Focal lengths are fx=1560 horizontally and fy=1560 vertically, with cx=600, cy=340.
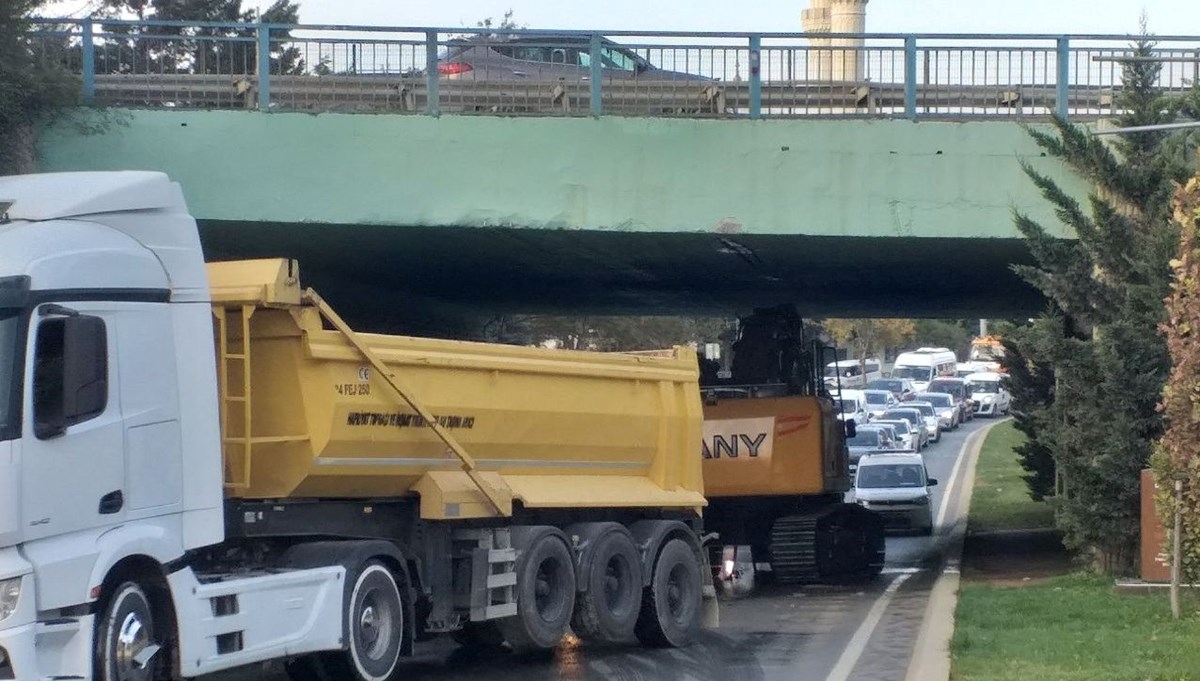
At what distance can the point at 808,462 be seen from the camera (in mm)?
21969

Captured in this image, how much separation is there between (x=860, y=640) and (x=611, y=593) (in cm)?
254

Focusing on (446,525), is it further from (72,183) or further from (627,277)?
(627,277)

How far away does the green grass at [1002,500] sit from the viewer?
106 ft

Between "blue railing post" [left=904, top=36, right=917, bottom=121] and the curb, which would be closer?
the curb

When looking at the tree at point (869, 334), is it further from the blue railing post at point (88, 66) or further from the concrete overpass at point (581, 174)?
the blue railing post at point (88, 66)

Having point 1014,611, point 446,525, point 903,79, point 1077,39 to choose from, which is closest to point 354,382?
point 446,525

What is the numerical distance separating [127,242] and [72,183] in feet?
1.70

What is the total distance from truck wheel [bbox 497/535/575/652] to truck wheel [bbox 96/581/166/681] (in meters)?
4.12

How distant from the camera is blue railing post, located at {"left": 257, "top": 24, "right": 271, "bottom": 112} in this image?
714 inches

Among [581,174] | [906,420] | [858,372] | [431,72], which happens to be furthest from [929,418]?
[431,72]

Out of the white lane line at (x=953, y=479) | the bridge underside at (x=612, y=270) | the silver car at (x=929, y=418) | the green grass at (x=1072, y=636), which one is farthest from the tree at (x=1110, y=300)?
the silver car at (x=929, y=418)

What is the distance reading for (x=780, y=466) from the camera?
21906mm

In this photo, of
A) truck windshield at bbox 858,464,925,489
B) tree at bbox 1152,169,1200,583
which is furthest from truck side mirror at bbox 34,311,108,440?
truck windshield at bbox 858,464,925,489

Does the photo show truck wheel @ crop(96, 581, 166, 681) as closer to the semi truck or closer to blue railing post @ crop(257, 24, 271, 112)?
the semi truck
